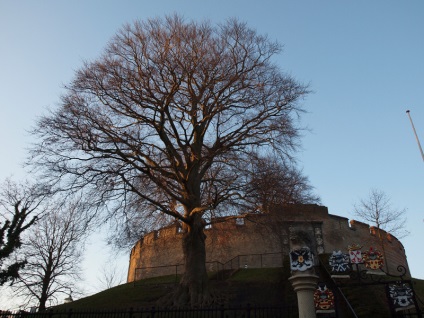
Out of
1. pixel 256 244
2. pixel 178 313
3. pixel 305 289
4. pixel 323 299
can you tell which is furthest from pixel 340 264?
pixel 256 244

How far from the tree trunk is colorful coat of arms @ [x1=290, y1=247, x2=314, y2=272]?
21.5 feet

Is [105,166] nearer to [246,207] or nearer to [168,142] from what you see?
[168,142]

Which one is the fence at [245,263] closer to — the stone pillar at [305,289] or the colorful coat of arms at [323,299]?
the colorful coat of arms at [323,299]

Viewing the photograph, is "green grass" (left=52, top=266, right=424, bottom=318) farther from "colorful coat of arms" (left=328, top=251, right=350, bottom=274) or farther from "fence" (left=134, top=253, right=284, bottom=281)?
"fence" (left=134, top=253, right=284, bottom=281)

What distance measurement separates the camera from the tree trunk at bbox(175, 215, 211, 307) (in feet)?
50.2

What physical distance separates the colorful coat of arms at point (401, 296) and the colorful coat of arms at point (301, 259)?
3.34m

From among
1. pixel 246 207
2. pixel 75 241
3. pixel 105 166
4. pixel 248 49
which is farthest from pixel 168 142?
pixel 75 241

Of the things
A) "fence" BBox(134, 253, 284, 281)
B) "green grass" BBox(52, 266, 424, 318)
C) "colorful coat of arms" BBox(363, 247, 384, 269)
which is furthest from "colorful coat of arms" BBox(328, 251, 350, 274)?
"fence" BBox(134, 253, 284, 281)

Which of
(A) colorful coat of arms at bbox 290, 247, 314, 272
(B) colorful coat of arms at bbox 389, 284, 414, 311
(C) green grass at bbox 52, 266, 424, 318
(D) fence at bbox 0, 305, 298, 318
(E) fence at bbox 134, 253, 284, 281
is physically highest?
(E) fence at bbox 134, 253, 284, 281

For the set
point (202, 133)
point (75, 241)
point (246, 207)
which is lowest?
point (246, 207)

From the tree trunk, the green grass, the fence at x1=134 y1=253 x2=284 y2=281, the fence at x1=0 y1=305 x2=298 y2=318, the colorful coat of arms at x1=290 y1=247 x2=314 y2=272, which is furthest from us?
the fence at x1=134 y1=253 x2=284 y2=281

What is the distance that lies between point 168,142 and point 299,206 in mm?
6277

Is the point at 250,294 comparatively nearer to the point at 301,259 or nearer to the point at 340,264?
the point at 340,264

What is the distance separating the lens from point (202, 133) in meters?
18.9
